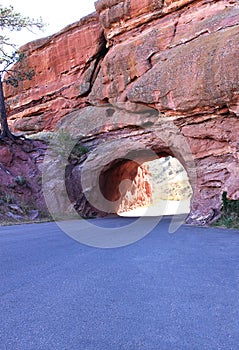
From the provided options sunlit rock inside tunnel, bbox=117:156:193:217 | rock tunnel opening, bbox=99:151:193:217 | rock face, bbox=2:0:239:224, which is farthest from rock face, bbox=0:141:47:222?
sunlit rock inside tunnel, bbox=117:156:193:217

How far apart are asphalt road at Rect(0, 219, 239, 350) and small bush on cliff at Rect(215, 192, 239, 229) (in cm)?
540

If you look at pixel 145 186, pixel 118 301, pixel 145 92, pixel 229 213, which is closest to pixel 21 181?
pixel 145 92

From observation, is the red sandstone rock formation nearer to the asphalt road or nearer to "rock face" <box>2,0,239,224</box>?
"rock face" <box>2,0,239,224</box>

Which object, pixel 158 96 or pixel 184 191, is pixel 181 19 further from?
pixel 184 191

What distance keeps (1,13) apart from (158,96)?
9883 millimetres

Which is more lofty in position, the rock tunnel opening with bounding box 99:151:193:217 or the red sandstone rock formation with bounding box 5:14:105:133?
the red sandstone rock formation with bounding box 5:14:105:133

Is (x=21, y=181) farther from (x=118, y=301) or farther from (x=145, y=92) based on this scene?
(x=118, y=301)

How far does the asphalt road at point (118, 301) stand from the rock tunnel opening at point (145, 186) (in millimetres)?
11306

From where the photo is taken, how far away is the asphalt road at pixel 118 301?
1.80 m

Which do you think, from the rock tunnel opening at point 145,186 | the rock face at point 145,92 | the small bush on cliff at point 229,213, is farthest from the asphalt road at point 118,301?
the rock tunnel opening at point 145,186

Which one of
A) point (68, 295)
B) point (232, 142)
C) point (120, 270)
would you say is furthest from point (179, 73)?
point (68, 295)

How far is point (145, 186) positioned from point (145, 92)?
17.8 m

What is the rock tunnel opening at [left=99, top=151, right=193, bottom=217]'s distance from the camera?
691 inches

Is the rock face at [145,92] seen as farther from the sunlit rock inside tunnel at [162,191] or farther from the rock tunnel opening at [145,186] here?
the sunlit rock inside tunnel at [162,191]
